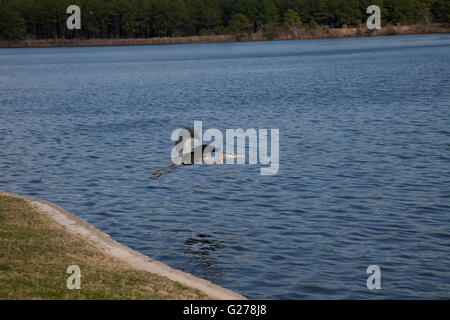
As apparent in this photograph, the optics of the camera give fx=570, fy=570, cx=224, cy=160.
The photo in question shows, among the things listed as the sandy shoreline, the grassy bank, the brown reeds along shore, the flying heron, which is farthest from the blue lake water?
the brown reeds along shore

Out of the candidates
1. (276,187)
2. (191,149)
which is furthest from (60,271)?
(276,187)

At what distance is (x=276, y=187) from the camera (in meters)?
20.7

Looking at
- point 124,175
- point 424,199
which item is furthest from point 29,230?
point 424,199

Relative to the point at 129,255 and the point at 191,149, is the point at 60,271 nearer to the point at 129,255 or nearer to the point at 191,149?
the point at 129,255

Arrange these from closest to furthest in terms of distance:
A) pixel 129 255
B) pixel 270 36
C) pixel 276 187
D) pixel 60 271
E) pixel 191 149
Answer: pixel 60 271
pixel 129 255
pixel 191 149
pixel 276 187
pixel 270 36

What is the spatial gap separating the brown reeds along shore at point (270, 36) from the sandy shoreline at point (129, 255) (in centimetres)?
16482

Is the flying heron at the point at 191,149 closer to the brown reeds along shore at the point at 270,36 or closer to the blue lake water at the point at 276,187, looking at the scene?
the blue lake water at the point at 276,187

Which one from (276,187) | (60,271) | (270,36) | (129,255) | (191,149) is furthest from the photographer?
(270,36)

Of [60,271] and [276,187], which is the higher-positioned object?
[60,271]

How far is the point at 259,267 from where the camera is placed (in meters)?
13.5

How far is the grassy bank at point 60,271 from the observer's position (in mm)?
10117

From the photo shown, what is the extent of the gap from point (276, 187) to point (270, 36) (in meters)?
174

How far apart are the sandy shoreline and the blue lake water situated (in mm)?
979
